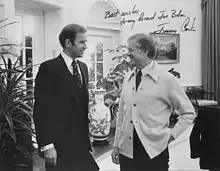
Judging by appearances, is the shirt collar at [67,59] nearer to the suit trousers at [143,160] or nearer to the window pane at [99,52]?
the suit trousers at [143,160]

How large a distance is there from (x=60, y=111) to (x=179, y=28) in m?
5.61

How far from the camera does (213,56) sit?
7.09 meters

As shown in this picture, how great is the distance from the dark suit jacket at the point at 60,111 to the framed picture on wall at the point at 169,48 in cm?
521

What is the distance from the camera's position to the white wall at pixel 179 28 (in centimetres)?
662

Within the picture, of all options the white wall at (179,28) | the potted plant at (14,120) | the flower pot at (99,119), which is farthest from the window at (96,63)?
the potted plant at (14,120)

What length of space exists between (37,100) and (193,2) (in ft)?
20.0

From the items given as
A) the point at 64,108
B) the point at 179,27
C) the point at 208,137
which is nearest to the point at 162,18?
the point at 179,27

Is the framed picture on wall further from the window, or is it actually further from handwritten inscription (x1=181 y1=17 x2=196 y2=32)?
the window

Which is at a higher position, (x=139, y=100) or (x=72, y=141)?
(x=139, y=100)

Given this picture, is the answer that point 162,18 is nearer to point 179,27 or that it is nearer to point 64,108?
point 179,27

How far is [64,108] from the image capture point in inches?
69.4

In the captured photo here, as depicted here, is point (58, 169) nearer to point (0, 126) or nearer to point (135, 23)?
point (0, 126)

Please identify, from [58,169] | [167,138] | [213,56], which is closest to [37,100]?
[58,169]

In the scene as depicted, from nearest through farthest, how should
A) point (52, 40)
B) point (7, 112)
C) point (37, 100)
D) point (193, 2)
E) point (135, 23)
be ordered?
point (37, 100), point (7, 112), point (52, 40), point (135, 23), point (193, 2)
